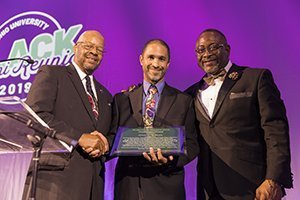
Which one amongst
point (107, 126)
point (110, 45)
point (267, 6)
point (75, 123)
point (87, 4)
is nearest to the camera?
point (75, 123)

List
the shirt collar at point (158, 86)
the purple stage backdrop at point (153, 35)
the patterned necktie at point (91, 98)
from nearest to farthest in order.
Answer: the patterned necktie at point (91, 98) < the shirt collar at point (158, 86) < the purple stage backdrop at point (153, 35)

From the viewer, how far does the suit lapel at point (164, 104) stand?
8.64ft

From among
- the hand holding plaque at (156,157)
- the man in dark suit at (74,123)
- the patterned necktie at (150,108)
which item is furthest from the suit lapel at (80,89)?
the hand holding plaque at (156,157)

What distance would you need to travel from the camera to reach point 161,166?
2537 millimetres

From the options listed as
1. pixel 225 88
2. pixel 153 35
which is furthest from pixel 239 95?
pixel 153 35

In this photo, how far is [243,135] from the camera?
2543 millimetres

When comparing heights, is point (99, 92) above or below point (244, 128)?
above

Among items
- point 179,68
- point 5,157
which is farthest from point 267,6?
point 5,157

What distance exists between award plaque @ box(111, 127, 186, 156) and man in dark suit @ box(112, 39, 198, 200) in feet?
0.15

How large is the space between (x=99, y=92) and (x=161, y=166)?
0.68 metres

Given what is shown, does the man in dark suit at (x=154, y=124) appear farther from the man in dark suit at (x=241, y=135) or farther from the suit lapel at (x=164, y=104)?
the man in dark suit at (x=241, y=135)

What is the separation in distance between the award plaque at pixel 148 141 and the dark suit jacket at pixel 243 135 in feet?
1.07

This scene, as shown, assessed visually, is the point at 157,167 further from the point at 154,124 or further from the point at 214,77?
the point at 214,77

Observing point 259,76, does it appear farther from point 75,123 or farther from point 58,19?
point 58,19
